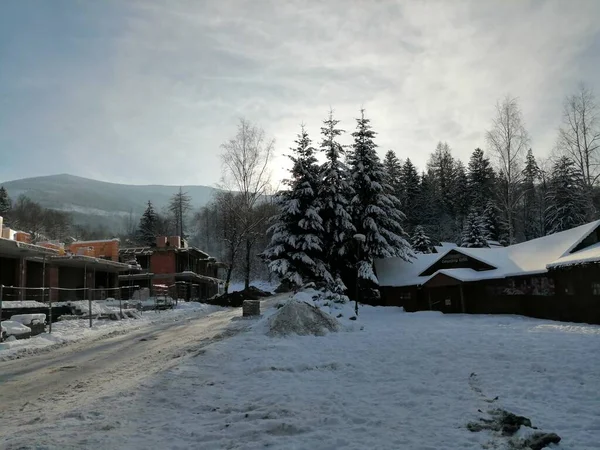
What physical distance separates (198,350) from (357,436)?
7730 millimetres

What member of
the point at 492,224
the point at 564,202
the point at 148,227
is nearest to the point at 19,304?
the point at 564,202

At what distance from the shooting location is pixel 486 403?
7301mm

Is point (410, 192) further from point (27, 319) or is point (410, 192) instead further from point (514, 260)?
point (27, 319)

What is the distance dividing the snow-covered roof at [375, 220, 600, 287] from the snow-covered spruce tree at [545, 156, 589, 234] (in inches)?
822

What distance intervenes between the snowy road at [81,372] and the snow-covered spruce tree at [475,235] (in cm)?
4156

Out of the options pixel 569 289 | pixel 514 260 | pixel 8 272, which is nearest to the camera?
pixel 569 289

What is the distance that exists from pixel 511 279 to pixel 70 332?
2453 centimetres

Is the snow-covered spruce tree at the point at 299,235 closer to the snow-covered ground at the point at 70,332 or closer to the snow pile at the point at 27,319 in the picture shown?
the snow-covered ground at the point at 70,332

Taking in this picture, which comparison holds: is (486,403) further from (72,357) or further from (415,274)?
(415,274)

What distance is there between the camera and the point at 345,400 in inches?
299

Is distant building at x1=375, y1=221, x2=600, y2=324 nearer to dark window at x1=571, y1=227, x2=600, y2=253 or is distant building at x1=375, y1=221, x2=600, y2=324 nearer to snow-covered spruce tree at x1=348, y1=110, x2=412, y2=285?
dark window at x1=571, y1=227, x2=600, y2=253

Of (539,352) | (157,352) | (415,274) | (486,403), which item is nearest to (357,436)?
(486,403)

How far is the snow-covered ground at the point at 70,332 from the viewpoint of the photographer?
45.7 ft

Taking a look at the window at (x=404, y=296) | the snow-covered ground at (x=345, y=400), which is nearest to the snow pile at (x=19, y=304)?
the snow-covered ground at (x=345, y=400)
